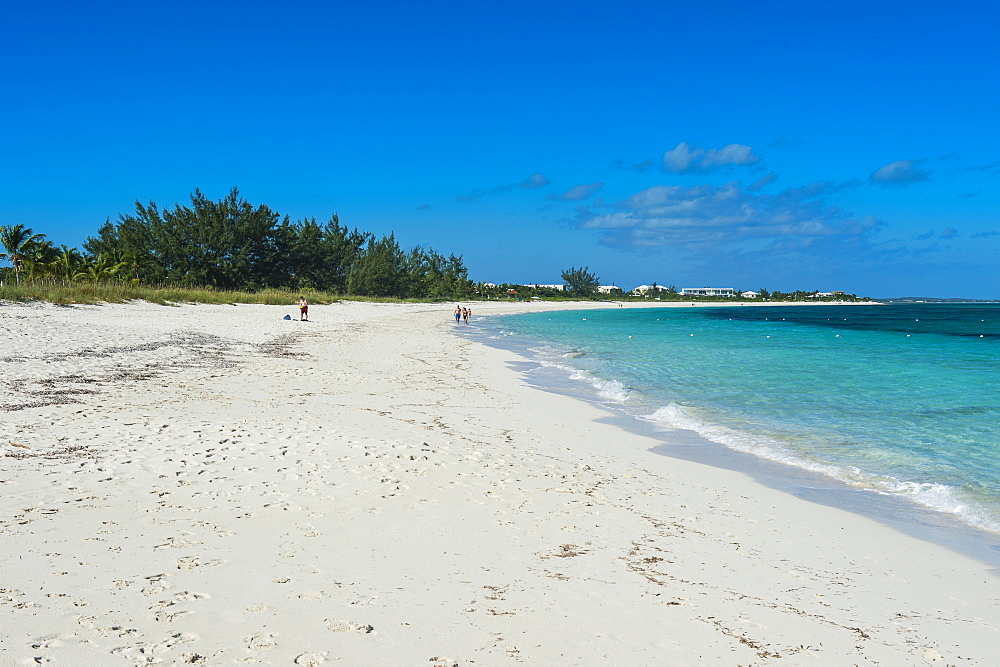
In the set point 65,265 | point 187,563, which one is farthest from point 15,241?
point 187,563

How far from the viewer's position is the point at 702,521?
608cm

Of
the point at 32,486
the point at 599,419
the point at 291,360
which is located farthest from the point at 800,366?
the point at 32,486

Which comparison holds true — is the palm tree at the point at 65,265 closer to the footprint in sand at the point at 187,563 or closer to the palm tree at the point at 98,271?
the palm tree at the point at 98,271

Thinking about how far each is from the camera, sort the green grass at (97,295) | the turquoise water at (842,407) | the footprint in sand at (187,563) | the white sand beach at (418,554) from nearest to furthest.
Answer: the white sand beach at (418,554), the footprint in sand at (187,563), the turquoise water at (842,407), the green grass at (97,295)

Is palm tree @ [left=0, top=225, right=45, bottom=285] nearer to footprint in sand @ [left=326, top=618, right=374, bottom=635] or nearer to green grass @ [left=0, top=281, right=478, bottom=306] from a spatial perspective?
green grass @ [left=0, top=281, right=478, bottom=306]

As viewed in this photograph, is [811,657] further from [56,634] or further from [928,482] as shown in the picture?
[928,482]

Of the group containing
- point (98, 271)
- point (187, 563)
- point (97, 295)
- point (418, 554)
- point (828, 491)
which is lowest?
point (828, 491)

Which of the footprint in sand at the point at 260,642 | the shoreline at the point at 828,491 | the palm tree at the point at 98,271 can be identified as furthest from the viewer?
the palm tree at the point at 98,271

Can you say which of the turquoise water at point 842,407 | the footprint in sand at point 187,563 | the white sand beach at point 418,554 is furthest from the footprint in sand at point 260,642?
the turquoise water at point 842,407

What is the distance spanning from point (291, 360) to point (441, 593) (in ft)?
48.1

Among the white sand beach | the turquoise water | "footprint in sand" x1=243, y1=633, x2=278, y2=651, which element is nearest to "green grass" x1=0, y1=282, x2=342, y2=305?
the white sand beach

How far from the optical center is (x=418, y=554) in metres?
4.74

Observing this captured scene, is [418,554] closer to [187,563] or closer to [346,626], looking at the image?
[346,626]

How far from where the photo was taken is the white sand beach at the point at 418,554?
138 inches
